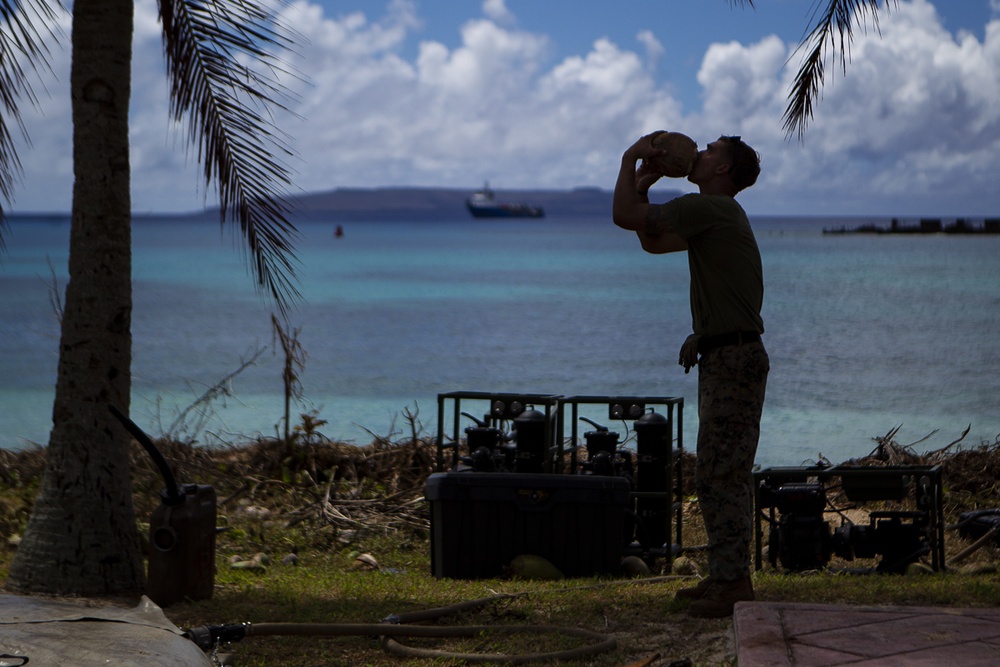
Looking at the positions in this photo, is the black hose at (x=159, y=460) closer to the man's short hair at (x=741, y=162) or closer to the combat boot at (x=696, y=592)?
the combat boot at (x=696, y=592)

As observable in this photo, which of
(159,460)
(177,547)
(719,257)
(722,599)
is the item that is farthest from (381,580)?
(719,257)

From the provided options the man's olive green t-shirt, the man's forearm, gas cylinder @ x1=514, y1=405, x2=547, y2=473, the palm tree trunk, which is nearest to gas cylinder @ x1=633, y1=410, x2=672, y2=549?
gas cylinder @ x1=514, y1=405, x2=547, y2=473

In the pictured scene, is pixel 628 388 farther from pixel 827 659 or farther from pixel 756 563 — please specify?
pixel 827 659

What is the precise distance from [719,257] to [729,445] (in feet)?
2.70

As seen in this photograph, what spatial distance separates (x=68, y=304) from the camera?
20.2 feet

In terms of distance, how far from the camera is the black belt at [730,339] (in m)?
4.83

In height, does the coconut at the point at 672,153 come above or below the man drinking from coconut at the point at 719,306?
above

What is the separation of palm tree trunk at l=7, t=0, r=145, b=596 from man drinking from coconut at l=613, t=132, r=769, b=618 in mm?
3022

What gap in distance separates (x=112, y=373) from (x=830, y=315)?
3442cm

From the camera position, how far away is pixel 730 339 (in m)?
4.84

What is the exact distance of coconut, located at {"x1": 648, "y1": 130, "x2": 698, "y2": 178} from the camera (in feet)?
15.9

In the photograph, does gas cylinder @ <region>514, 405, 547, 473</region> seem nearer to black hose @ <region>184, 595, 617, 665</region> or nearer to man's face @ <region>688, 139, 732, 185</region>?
black hose @ <region>184, 595, 617, 665</region>

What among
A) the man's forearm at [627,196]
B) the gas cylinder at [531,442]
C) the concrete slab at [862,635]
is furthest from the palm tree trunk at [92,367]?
the concrete slab at [862,635]

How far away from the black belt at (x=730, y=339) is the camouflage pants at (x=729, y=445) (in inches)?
0.8
